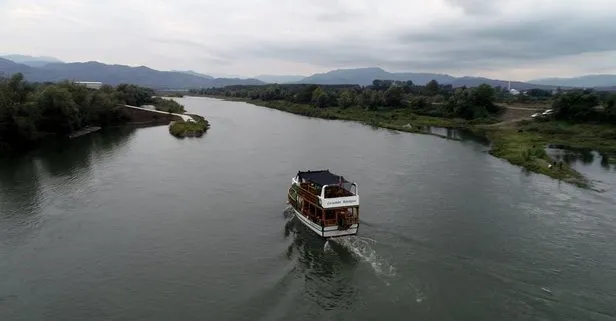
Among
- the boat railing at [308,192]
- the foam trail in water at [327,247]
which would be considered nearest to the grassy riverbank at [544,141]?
the boat railing at [308,192]

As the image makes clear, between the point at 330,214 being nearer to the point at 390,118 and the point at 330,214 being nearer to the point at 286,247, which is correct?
the point at 286,247

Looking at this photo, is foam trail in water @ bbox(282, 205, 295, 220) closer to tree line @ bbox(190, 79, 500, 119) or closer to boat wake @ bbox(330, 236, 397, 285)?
boat wake @ bbox(330, 236, 397, 285)

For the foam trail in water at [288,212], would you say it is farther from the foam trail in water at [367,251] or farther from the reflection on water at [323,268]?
the foam trail in water at [367,251]

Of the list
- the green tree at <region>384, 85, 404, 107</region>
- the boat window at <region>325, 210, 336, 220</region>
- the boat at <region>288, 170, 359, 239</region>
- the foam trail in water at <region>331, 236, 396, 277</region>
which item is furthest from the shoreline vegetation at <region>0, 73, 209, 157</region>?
the green tree at <region>384, 85, 404, 107</region>

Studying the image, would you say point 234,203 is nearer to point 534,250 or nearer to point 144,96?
point 534,250

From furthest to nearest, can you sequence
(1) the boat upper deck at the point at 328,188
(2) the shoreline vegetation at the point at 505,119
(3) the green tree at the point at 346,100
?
(3) the green tree at the point at 346,100, (2) the shoreline vegetation at the point at 505,119, (1) the boat upper deck at the point at 328,188

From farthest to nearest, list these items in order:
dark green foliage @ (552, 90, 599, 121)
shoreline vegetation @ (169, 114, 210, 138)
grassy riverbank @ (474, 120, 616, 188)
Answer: dark green foliage @ (552, 90, 599, 121)
shoreline vegetation @ (169, 114, 210, 138)
grassy riverbank @ (474, 120, 616, 188)

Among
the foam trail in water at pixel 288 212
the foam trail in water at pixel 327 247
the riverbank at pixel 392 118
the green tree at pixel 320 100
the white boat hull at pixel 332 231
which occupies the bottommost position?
the foam trail in water at pixel 327 247

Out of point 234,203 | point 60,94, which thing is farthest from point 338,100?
point 234,203
